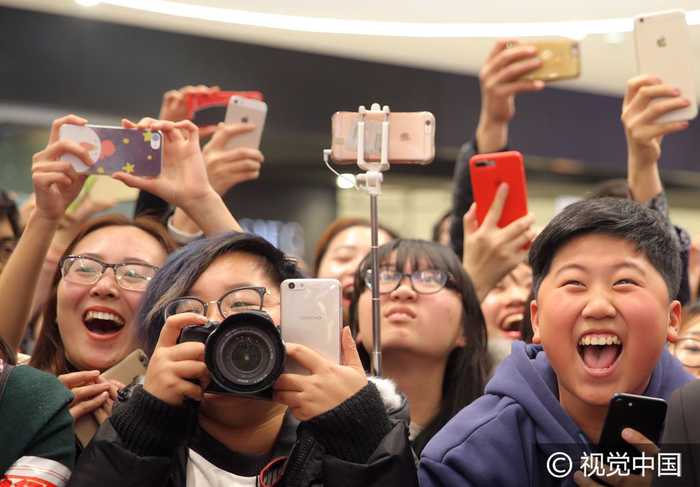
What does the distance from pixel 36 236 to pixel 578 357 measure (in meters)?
1.11

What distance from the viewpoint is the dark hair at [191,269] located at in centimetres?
179

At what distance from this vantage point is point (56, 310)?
2.31 metres

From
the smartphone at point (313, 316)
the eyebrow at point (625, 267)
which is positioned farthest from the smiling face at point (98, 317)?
the eyebrow at point (625, 267)

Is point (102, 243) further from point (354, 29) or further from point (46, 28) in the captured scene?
point (354, 29)

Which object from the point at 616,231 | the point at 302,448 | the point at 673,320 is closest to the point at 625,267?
the point at 616,231

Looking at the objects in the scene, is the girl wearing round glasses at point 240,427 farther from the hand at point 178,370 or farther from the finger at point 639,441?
the finger at point 639,441

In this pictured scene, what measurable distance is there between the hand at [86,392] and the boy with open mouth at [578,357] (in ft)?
1.92

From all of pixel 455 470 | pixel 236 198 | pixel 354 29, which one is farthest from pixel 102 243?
pixel 236 198

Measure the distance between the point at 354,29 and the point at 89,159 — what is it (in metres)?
3.99

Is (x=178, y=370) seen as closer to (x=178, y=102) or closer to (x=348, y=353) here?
(x=348, y=353)

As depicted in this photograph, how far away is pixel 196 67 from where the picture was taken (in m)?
5.96

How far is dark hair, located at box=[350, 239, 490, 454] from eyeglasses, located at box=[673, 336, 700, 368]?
431 mm

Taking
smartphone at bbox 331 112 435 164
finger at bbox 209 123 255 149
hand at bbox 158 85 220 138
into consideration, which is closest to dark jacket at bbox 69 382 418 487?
smartphone at bbox 331 112 435 164

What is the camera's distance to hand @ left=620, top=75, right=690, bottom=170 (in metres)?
2.50
